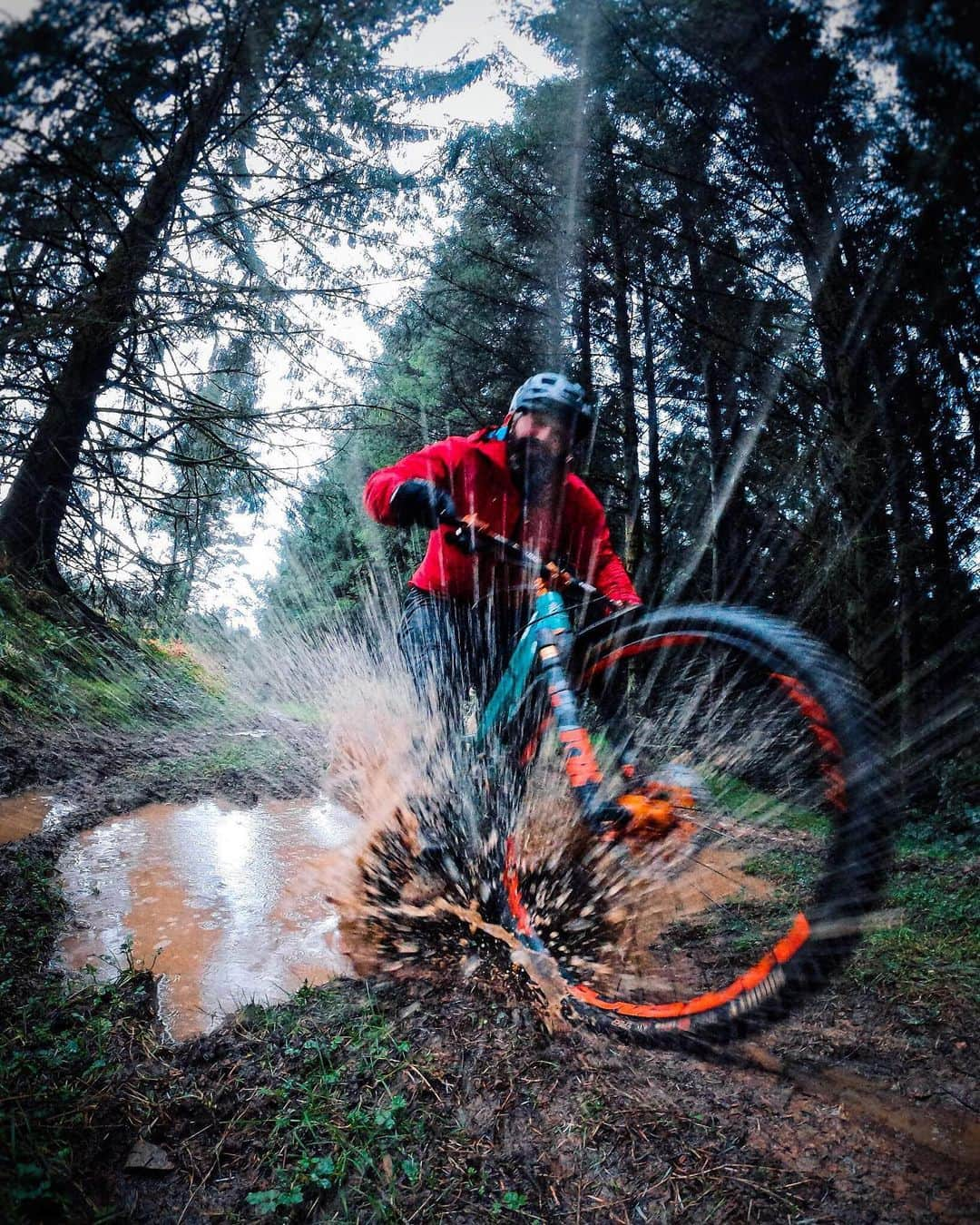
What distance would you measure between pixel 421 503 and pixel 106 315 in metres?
1.32

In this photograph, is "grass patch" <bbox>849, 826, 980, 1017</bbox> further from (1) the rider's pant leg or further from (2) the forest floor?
(1) the rider's pant leg

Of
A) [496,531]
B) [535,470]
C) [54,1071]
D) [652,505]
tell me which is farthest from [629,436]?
[54,1071]

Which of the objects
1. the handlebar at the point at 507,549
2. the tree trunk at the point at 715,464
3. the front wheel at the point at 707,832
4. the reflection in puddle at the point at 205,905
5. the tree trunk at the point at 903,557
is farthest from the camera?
the tree trunk at the point at 715,464

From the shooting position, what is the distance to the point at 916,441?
10.1 ft

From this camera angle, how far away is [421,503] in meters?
2.01

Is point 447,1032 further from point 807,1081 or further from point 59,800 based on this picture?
point 59,800

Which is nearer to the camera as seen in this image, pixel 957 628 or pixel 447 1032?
pixel 447 1032

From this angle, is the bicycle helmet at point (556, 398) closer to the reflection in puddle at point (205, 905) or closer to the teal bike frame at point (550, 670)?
the teal bike frame at point (550, 670)

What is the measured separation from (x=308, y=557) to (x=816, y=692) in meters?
16.9

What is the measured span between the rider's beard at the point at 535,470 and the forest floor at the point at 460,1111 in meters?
1.89

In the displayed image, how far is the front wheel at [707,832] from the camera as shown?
1.17 metres

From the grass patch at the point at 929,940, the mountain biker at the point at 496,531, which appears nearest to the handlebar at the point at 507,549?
the mountain biker at the point at 496,531

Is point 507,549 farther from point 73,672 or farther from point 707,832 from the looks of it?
point 73,672

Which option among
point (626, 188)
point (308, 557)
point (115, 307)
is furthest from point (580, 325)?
point (308, 557)
